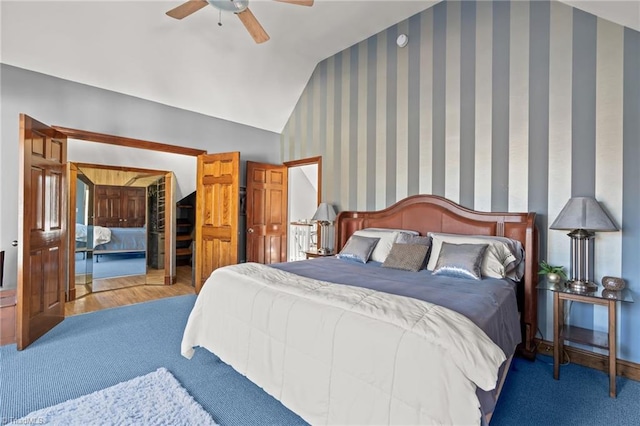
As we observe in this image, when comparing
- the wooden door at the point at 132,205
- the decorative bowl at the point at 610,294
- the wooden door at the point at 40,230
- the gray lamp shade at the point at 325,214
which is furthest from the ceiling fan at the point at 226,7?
the wooden door at the point at 132,205

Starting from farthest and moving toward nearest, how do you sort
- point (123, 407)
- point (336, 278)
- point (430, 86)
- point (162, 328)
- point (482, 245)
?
point (430, 86), point (162, 328), point (482, 245), point (336, 278), point (123, 407)

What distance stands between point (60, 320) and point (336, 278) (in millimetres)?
3316

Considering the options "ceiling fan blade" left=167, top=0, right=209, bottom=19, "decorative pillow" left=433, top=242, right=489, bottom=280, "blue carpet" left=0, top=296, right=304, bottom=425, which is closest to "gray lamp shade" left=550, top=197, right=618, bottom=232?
"decorative pillow" left=433, top=242, right=489, bottom=280

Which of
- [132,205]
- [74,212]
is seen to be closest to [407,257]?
[74,212]

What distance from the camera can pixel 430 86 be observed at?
141 inches

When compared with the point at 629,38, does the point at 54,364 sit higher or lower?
lower

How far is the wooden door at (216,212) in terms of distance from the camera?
179 inches

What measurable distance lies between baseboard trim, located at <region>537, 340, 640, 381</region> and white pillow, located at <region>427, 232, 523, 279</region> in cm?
78

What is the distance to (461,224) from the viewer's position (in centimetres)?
321

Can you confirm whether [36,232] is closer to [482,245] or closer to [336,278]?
[336,278]

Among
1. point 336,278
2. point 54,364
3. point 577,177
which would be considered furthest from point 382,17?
point 54,364

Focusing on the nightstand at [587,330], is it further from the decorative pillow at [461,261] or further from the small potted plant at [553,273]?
the decorative pillow at [461,261]

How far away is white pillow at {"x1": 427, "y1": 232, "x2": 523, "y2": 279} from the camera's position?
254cm

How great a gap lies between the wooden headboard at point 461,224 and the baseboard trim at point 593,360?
0.58 feet
